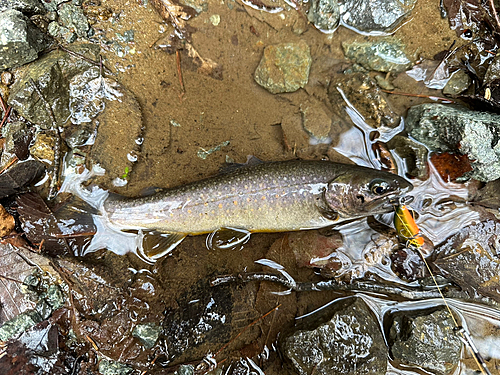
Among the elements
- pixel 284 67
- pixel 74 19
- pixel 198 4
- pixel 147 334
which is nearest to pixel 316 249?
pixel 147 334

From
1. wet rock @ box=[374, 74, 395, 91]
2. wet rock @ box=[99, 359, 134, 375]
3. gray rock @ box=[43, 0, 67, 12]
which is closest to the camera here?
wet rock @ box=[99, 359, 134, 375]

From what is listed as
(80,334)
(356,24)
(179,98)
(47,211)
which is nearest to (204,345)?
(80,334)

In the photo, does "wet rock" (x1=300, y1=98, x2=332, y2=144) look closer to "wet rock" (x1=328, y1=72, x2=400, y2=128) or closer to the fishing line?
"wet rock" (x1=328, y1=72, x2=400, y2=128)

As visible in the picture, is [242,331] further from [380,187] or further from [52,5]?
[52,5]

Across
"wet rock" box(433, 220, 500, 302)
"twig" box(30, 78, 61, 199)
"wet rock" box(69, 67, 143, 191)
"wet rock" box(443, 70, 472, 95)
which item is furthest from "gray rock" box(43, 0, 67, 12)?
"wet rock" box(433, 220, 500, 302)

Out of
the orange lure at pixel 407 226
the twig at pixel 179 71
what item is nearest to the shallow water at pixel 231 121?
the twig at pixel 179 71

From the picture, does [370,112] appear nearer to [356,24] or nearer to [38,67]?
[356,24]
